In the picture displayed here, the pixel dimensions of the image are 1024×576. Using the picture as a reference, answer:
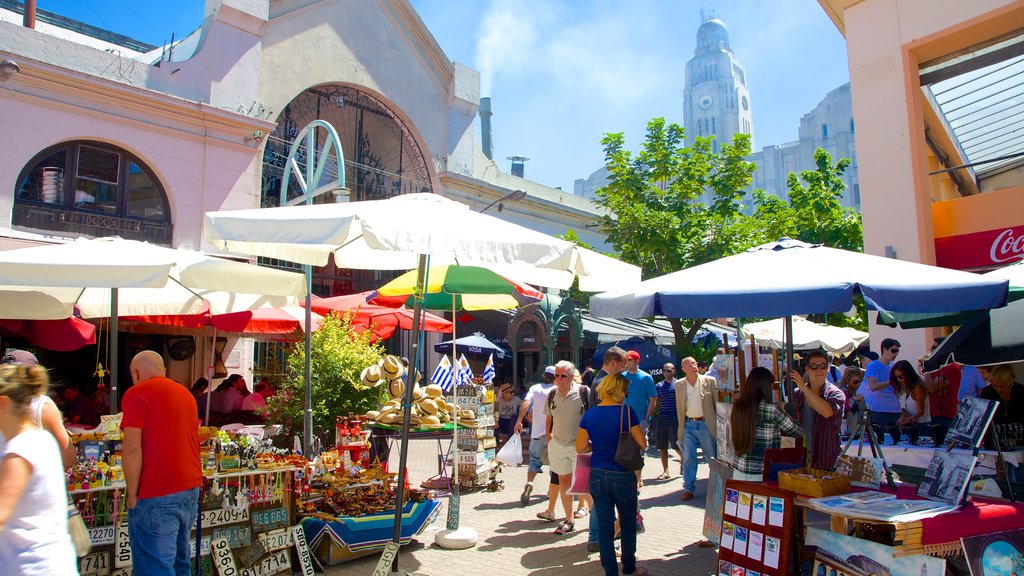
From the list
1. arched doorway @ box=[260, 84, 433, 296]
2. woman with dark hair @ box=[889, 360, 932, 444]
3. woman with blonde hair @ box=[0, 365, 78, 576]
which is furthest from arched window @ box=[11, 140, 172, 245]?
woman with dark hair @ box=[889, 360, 932, 444]

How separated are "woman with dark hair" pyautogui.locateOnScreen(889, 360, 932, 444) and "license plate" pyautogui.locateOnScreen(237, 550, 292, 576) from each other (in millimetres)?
6997

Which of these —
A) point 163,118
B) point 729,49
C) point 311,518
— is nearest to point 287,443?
point 311,518

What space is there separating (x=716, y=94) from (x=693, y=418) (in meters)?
120

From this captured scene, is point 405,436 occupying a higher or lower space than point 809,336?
lower

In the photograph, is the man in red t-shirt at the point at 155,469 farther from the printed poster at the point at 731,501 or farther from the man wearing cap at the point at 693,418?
the man wearing cap at the point at 693,418

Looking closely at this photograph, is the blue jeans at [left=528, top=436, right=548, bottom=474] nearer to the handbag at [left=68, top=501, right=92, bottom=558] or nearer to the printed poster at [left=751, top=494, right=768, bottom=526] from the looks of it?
the printed poster at [left=751, top=494, right=768, bottom=526]

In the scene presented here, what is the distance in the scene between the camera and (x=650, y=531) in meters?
7.09

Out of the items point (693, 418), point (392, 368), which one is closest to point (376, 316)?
point (392, 368)

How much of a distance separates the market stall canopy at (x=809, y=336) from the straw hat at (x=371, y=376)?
8471 mm

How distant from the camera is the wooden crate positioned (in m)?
4.50

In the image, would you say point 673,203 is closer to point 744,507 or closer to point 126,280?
point 744,507

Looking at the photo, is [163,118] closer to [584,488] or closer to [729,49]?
[584,488]

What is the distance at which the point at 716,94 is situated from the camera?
391 ft

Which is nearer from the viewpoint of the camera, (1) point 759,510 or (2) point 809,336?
(1) point 759,510
